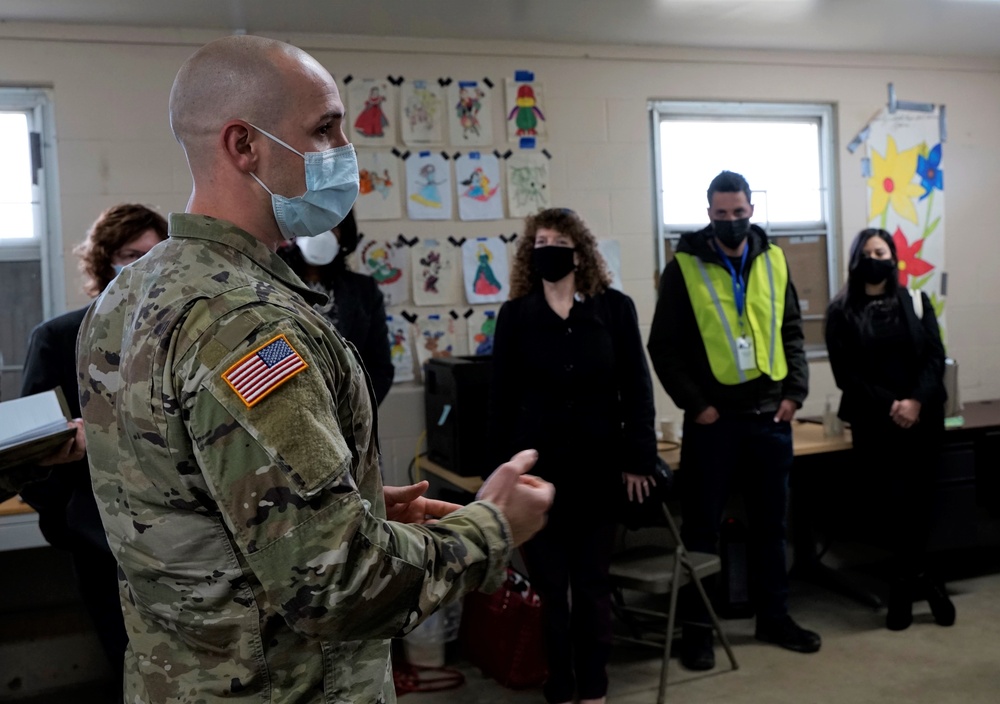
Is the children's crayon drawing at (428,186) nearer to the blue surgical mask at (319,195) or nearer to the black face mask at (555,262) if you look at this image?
the black face mask at (555,262)

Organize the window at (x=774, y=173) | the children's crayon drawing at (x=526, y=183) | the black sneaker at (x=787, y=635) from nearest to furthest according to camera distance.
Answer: the black sneaker at (x=787, y=635)
the children's crayon drawing at (x=526, y=183)
the window at (x=774, y=173)

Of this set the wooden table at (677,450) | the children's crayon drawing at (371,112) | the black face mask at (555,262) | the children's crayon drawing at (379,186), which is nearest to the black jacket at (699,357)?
the wooden table at (677,450)

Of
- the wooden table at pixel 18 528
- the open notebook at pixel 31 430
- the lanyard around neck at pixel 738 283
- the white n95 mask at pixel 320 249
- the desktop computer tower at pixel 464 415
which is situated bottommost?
the wooden table at pixel 18 528

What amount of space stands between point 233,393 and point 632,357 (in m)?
2.25

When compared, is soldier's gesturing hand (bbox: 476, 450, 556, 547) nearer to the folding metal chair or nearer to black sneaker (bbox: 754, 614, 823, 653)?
the folding metal chair

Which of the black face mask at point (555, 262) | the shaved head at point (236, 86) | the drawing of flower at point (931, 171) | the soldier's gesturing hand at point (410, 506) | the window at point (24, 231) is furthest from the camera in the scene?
the drawing of flower at point (931, 171)

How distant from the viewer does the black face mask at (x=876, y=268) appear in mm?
3818

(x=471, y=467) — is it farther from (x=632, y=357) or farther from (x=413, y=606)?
(x=413, y=606)

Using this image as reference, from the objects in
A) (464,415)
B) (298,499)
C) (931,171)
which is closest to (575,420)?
(464,415)

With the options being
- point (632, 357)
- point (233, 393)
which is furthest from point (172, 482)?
point (632, 357)

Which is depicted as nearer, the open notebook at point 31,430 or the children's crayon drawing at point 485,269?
the open notebook at point 31,430

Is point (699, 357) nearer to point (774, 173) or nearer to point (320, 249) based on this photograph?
point (320, 249)

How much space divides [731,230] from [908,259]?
2029 millimetres

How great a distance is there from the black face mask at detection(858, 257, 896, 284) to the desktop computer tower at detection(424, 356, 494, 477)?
160 cm
